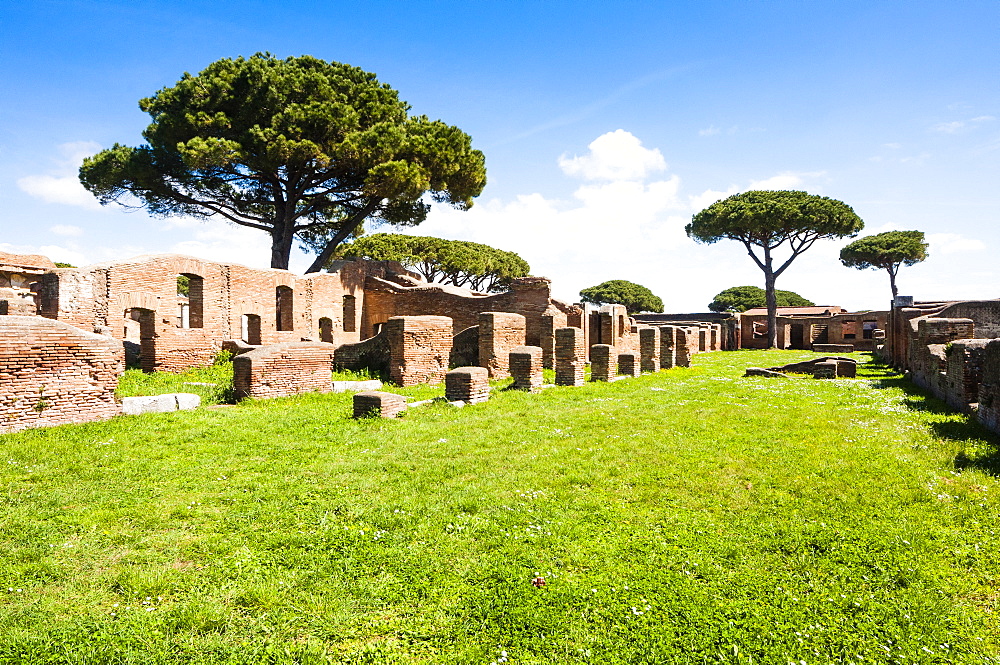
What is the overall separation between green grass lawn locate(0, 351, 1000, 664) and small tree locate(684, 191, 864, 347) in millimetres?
33774

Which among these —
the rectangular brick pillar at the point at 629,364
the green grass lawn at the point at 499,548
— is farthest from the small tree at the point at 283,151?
the green grass lawn at the point at 499,548

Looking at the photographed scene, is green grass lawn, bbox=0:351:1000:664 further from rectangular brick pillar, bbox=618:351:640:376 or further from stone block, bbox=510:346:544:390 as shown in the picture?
rectangular brick pillar, bbox=618:351:640:376

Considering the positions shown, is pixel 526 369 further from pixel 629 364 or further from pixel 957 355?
pixel 957 355

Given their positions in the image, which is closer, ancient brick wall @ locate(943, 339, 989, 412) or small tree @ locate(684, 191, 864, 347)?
ancient brick wall @ locate(943, 339, 989, 412)

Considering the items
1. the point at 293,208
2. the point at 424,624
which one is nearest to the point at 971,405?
the point at 424,624

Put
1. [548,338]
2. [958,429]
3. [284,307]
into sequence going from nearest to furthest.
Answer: [958,429] → [548,338] → [284,307]

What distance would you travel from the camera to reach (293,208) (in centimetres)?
2550

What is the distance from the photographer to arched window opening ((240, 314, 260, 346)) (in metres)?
18.4

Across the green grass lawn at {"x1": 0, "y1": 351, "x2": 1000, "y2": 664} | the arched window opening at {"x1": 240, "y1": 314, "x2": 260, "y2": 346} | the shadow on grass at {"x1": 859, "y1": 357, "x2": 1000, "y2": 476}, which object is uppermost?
the arched window opening at {"x1": 240, "y1": 314, "x2": 260, "y2": 346}

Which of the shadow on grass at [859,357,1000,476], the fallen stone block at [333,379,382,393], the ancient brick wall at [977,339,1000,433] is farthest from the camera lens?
the fallen stone block at [333,379,382,393]

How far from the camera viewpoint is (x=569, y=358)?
14.1 meters

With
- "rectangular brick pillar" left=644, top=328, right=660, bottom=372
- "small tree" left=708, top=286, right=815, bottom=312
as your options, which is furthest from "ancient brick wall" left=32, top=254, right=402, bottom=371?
"small tree" left=708, top=286, right=815, bottom=312

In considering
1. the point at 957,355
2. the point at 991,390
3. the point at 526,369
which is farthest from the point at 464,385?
the point at 957,355

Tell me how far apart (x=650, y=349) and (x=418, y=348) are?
9512 millimetres
